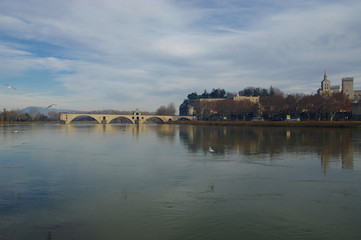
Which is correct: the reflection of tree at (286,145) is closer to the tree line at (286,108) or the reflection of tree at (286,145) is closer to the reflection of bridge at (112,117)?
the tree line at (286,108)

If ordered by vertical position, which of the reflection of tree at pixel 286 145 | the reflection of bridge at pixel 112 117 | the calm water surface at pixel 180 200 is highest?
the reflection of bridge at pixel 112 117

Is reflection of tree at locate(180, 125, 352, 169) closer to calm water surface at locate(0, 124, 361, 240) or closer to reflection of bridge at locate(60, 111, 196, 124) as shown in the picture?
calm water surface at locate(0, 124, 361, 240)

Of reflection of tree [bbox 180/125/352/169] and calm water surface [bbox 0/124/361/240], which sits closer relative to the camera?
calm water surface [bbox 0/124/361/240]

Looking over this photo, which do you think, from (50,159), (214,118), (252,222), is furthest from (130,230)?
(214,118)

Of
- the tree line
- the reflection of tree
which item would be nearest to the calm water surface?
the reflection of tree

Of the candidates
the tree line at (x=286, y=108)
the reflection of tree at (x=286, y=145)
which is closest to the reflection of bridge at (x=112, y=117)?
the tree line at (x=286, y=108)

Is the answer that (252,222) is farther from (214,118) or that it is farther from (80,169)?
(214,118)

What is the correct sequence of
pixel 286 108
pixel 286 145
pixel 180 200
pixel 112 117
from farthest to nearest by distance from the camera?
pixel 112 117 < pixel 286 108 < pixel 286 145 < pixel 180 200

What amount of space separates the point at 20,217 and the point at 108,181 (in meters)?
4.93

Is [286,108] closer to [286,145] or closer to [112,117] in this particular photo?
[286,145]

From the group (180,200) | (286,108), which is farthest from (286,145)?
(286,108)

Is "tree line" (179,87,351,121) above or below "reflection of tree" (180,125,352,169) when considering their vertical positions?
above

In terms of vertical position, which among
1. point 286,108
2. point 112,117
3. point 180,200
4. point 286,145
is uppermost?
point 286,108

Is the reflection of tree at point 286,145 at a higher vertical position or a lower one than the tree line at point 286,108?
lower
